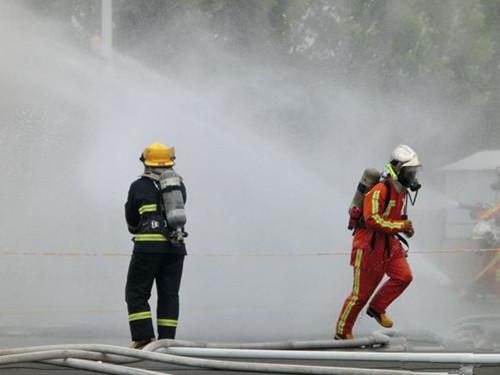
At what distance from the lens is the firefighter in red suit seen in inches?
350

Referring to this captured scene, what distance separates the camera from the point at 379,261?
29.5ft

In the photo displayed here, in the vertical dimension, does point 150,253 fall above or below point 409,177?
below

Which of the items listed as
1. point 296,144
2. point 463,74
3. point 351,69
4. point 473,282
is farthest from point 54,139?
point 463,74

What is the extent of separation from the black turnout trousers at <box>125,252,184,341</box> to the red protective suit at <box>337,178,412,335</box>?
134 centimetres

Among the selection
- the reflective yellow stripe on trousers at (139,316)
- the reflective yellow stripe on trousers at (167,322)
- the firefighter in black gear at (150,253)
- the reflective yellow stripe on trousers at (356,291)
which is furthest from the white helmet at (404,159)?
the reflective yellow stripe on trousers at (139,316)

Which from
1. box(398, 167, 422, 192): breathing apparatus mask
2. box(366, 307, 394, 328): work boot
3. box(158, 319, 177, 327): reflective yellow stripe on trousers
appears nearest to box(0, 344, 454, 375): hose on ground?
box(158, 319, 177, 327): reflective yellow stripe on trousers

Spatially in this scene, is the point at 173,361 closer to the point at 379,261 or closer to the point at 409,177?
the point at 379,261

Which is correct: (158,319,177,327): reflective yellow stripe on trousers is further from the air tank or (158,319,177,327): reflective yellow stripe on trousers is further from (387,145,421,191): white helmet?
Result: (387,145,421,191): white helmet

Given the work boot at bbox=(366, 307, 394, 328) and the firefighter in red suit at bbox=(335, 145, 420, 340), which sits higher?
the firefighter in red suit at bbox=(335, 145, 420, 340)

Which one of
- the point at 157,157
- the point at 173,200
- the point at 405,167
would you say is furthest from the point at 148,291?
the point at 405,167

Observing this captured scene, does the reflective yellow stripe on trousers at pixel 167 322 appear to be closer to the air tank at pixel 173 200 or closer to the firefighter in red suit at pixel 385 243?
the air tank at pixel 173 200

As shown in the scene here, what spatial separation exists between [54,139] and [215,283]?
4929mm

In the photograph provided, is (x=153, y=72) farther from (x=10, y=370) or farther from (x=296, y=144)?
(x=10, y=370)

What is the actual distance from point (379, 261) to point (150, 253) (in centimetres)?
173
